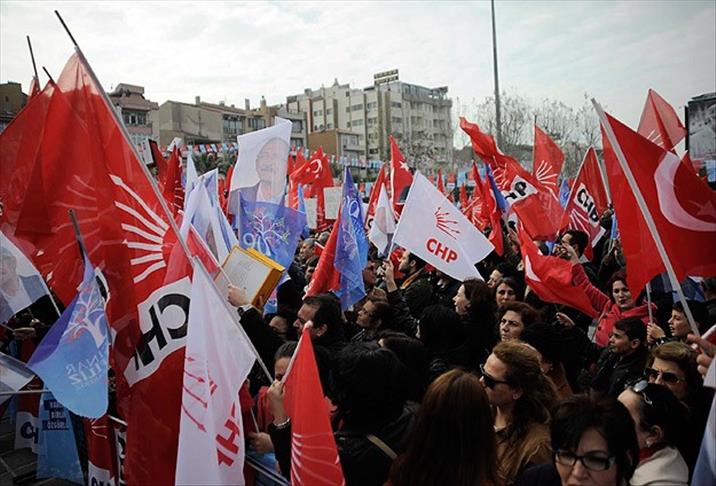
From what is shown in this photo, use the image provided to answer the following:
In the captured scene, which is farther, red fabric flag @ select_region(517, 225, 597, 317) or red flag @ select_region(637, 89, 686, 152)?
red flag @ select_region(637, 89, 686, 152)

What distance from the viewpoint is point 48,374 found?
3326 millimetres

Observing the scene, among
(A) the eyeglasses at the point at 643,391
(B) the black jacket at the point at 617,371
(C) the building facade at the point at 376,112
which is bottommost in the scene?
(B) the black jacket at the point at 617,371

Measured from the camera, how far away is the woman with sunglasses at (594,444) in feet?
7.25

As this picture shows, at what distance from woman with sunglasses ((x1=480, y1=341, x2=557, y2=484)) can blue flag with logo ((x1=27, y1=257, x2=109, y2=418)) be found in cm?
207

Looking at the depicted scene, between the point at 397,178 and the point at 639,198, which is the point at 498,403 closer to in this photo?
the point at 639,198

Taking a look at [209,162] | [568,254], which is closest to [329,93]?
[209,162]

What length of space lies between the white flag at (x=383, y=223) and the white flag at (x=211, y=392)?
536cm

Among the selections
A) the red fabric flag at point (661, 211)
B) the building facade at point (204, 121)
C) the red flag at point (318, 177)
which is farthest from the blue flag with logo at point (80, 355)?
the building facade at point (204, 121)

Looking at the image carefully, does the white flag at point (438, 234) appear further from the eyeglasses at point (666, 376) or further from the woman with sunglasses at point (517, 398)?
the woman with sunglasses at point (517, 398)

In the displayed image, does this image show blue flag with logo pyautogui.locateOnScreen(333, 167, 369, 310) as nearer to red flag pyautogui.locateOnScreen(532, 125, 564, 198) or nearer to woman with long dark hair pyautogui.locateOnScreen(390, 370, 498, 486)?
woman with long dark hair pyautogui.locateOnScreen(390, 370, 498, 486)

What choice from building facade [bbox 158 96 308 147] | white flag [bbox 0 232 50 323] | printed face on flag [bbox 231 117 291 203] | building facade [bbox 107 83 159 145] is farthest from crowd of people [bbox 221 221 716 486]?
building facade [bbox 158 96 308 147]

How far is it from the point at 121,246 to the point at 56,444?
2.16m

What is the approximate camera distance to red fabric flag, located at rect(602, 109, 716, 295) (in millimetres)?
2893

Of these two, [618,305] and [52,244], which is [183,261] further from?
[618,305]
